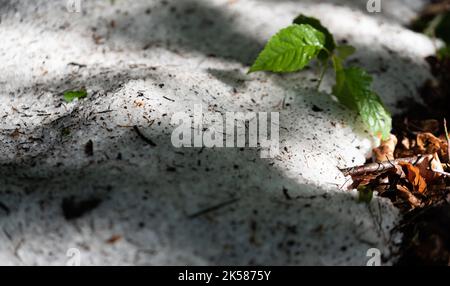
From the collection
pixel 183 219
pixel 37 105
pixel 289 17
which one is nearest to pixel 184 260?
pixel 183 219

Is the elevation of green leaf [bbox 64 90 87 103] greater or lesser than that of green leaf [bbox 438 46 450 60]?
lesser

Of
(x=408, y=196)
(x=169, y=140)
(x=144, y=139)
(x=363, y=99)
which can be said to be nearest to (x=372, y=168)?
(x=408, y=196)

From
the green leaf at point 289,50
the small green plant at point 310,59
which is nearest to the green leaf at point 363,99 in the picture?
the small green plant at point 310,59

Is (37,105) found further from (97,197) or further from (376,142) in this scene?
(376,142)

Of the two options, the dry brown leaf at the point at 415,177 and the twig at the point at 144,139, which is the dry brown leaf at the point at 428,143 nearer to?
the dry brown leaf at the point at 415,177

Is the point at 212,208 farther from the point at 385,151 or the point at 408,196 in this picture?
the point at 385,151

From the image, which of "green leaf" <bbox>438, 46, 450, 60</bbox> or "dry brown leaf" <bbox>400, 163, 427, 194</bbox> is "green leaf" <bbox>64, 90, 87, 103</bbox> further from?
"green leaf" <bbox>438, 46, 450, 60</bbox>

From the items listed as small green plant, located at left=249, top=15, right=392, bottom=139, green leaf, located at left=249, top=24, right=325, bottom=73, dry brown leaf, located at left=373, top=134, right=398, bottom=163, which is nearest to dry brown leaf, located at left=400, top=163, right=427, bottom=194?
dry brown leaf, located at left=373, top=134, right=398, bottom=163
